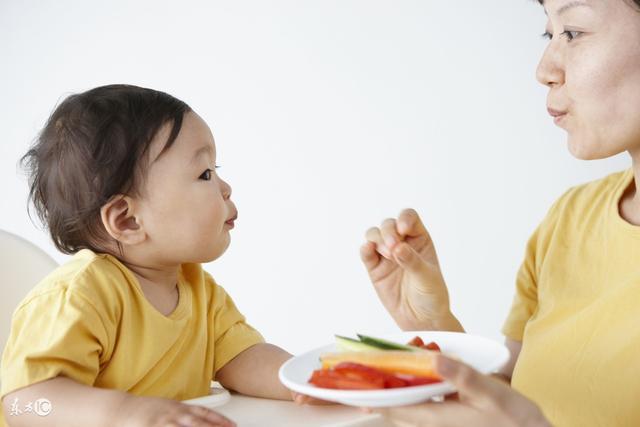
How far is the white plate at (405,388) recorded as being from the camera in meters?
0.77

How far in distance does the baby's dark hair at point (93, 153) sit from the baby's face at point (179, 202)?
0.02 m

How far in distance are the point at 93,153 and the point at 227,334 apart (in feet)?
1.19

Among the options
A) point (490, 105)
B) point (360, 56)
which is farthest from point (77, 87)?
point (490, 105)

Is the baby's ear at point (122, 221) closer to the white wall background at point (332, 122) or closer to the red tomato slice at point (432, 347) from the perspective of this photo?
the red tomato slice at point (432, 347)

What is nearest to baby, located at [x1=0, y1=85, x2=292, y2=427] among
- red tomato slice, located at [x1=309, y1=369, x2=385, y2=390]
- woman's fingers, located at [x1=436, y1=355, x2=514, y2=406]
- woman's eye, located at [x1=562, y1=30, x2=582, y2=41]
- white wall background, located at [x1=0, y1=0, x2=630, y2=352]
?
red tomato slice, located at [x1=309, y1=369, x2=385, y2=390]

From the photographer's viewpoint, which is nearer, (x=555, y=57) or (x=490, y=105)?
(x=555, y=57)

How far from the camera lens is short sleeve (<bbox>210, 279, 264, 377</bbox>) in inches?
50.7

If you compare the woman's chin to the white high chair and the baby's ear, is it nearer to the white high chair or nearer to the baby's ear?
the baby's ear

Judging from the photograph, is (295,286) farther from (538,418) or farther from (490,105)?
(538,418)

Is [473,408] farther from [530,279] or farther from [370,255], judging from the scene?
[530,279]

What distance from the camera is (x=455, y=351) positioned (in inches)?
37.5

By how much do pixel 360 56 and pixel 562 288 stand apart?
2215mm

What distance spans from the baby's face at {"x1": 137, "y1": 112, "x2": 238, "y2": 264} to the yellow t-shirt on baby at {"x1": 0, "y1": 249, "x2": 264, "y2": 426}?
0.08 meters

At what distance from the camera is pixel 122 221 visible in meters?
1.25
